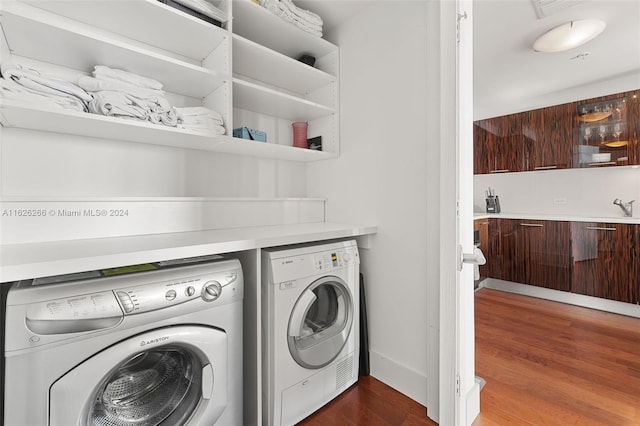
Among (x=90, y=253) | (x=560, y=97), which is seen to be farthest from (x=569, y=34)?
(x=90, y=253)

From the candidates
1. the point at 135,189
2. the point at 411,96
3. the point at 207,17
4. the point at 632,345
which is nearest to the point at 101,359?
the point at 135,189

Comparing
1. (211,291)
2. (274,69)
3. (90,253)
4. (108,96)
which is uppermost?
(274,69)

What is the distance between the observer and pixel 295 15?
1.68 metres

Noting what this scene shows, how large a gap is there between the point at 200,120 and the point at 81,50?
53cm

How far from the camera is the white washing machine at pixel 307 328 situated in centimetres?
124

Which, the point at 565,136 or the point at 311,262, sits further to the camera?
the point at 565,136

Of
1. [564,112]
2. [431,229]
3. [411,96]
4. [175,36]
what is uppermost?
[564,112]

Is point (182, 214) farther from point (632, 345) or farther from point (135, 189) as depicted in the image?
point (632, 345)

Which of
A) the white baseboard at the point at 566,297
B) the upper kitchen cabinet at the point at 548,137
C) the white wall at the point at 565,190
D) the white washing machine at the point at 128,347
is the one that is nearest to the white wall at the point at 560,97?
the upper kitchen cabinet at the point at 548,137

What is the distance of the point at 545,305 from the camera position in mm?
2873

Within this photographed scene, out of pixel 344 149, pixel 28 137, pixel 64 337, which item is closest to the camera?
pixel 64 337

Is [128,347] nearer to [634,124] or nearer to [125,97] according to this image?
[125,97]

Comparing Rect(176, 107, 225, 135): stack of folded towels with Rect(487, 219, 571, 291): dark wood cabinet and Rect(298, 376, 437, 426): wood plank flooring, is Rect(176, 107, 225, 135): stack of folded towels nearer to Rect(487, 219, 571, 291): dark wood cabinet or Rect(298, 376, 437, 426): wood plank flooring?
Rect(298, 376, 437, 426): wood plank flooring

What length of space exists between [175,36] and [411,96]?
4.17 feet
